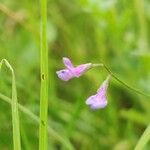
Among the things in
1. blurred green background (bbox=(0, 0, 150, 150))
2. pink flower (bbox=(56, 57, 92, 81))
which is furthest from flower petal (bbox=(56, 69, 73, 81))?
blurred green background (bbox=(0, 0, 150, 150))

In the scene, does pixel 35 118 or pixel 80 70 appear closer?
pixel 80 70

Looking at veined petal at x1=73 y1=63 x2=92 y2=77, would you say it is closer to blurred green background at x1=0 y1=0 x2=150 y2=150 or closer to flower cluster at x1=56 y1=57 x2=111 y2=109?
flower cluster at x1=56 y1=57 x2=111 y2=109

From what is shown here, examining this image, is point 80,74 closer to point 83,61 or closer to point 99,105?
point 99,105

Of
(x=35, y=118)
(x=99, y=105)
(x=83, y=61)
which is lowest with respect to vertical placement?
(x=99, y=105)

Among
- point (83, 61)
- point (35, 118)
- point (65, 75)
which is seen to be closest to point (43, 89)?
point (65, 75)

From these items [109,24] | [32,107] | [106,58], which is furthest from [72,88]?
[32,107]

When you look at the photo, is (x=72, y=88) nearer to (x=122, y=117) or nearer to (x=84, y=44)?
(x=84, y=44)

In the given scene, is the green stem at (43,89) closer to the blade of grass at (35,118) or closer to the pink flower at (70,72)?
the pink flower at (70,72)

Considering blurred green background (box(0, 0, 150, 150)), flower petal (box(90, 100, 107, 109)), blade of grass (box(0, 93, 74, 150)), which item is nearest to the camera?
flower petal (box(90, 100, 107, 109))
